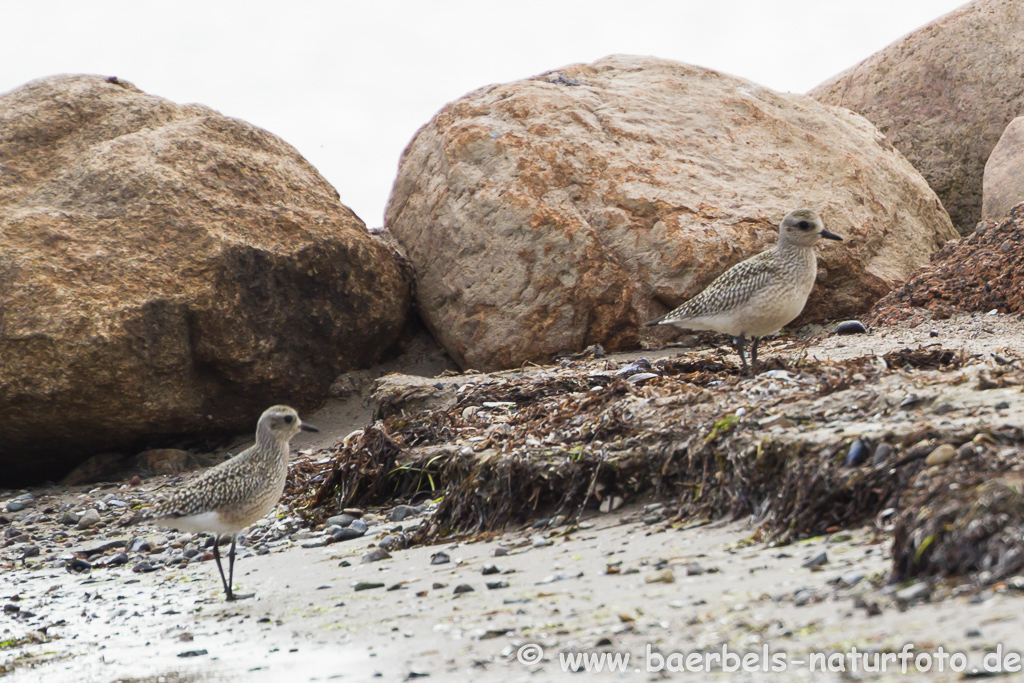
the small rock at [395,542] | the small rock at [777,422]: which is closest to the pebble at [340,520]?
the small rock at [395,542]

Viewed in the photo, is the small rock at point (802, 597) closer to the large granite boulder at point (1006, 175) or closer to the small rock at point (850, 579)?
the small rock at point (850, 579)

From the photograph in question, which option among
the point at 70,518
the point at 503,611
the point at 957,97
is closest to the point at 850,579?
the point at 503,611

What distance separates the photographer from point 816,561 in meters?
3.97

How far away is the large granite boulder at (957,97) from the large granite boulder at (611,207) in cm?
255

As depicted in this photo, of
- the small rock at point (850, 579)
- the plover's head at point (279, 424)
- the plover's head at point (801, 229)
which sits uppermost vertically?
the plover's head at point (801, 229)

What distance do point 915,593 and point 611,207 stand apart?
24.3 feet

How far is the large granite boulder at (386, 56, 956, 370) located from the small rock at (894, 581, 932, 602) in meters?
6.80

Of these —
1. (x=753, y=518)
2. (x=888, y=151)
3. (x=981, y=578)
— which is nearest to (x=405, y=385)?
(x=753, y=518)

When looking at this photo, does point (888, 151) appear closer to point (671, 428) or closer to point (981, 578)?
point (671, 428)

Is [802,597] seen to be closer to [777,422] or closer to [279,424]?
[777,422]

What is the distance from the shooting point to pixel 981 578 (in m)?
3.35

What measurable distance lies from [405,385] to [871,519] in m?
5.36

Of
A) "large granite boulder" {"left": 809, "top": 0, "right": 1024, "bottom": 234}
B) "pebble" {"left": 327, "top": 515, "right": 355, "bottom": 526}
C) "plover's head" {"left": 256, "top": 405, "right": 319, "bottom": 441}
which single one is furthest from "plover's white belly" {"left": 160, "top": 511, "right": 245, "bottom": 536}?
"large granite boulder" {"left": 809, "top": 0, "right": 1024, "bottom": 234}

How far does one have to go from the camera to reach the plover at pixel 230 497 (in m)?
5.87
